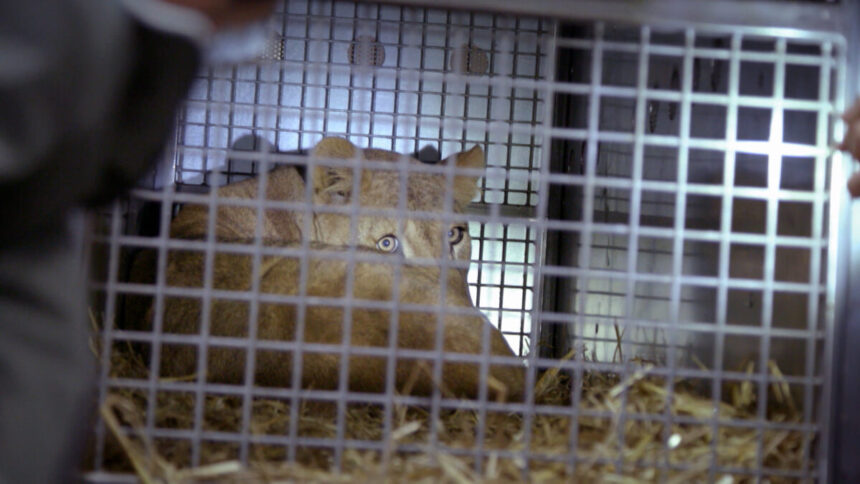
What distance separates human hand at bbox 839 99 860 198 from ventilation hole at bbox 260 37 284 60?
74.9 inches

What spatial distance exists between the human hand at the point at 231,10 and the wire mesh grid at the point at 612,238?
1.17 ft

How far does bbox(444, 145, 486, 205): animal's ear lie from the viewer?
109 inches

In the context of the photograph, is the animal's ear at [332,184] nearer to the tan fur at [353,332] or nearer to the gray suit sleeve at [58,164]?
the tan fur at [353,332]

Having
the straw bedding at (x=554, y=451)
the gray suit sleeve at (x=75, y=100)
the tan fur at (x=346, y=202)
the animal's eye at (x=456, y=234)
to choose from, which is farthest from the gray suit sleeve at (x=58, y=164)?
the animal's eye at (x=456, y=234)

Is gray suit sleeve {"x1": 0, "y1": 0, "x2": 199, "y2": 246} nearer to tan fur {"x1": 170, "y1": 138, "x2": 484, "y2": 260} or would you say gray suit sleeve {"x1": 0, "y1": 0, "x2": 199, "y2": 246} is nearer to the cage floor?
the cage floor

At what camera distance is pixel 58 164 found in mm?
805

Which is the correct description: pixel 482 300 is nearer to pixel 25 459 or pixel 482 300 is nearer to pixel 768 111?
pixel 768 111

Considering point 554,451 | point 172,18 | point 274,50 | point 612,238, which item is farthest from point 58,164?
point 274,50

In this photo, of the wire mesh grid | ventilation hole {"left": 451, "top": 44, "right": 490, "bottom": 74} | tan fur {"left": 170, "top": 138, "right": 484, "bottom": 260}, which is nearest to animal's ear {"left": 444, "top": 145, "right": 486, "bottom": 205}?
tan fur {"left": 170, "top": 138, "right": 484, "bottom": 260}

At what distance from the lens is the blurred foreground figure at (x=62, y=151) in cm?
77

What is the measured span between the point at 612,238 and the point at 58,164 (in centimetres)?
178

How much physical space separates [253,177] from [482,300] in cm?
97

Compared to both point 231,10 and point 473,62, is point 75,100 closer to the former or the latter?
point 231,10

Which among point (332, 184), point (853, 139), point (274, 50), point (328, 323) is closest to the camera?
point (853, 139)
